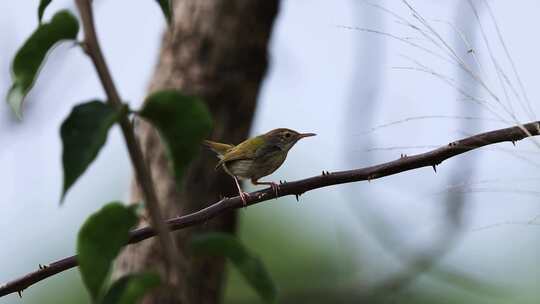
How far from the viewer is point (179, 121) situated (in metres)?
0.95

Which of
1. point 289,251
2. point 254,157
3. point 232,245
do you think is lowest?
point 289,251

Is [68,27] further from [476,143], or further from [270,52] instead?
[270,52]

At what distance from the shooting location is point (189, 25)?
24.7 feet

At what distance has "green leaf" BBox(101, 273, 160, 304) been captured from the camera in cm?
102

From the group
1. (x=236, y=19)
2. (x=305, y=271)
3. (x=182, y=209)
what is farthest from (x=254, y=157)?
(x=305, y=271)

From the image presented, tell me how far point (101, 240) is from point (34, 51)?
0.26 metres

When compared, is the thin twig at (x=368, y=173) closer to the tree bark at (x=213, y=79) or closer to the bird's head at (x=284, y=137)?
the bird's head at (x=284, y=137)

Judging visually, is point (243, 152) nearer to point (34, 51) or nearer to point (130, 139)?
point (34, 51)

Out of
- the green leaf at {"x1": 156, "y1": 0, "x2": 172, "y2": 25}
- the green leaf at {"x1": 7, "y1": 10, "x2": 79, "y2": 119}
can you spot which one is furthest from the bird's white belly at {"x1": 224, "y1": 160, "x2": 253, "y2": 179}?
the green leaf at {"x1": 7, "y1": 10, "x2": 79, "y2": 119}

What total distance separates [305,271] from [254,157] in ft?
24.3

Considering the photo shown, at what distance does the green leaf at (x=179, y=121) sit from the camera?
37.1 inches

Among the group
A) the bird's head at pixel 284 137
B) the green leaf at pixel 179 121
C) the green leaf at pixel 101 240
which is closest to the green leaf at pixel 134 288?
the green leaf at pixel 101 240

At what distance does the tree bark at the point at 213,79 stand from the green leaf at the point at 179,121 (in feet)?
20.5

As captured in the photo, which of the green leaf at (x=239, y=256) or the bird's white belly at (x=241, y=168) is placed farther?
the bird's white belly at (x=241, y=168)
